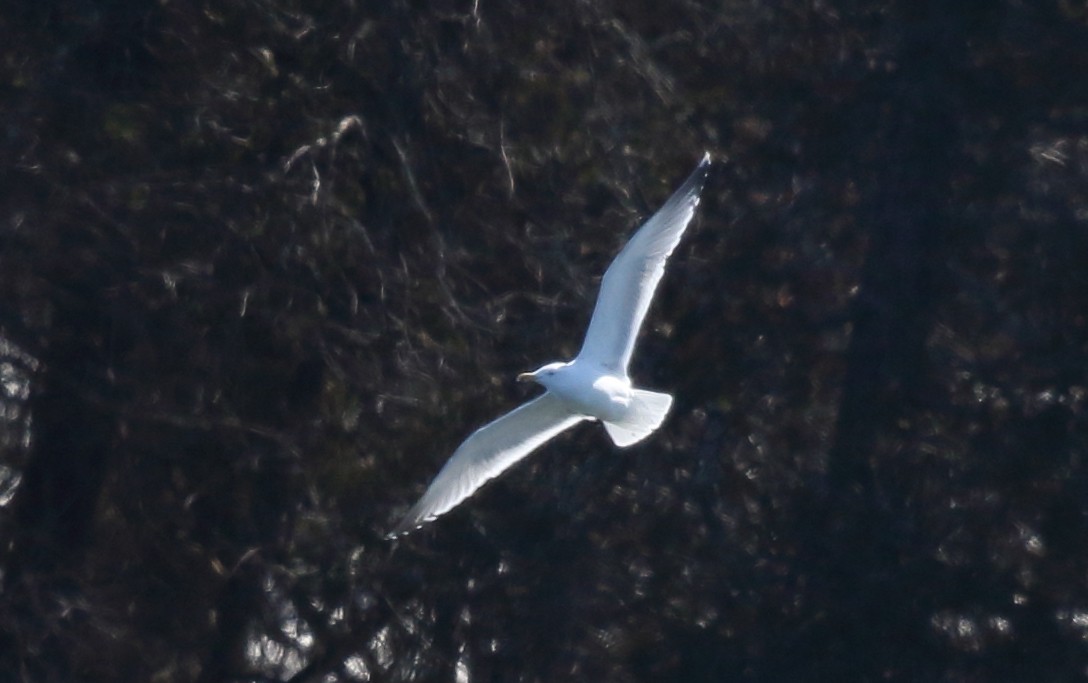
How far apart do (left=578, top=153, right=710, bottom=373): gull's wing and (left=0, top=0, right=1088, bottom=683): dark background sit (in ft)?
5.17

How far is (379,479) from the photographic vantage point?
888cm

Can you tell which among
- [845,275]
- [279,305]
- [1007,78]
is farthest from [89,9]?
[1007,78]

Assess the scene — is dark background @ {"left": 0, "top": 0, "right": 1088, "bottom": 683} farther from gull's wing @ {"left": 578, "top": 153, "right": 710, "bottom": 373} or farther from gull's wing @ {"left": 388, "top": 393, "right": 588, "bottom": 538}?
gull's wing @ {"left": 578, "top": 153, "right": 710, "bottom": 373}

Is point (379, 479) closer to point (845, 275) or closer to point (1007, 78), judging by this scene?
point (845, 275)

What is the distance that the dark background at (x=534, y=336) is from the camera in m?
8.60

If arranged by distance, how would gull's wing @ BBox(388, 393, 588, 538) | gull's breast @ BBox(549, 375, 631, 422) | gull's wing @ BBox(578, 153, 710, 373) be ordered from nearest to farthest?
1. gull's breast @ BBox(549, 375, 631, 422)
2. gull's wing @ BBox(578, 153, 710, 373)
3. gull's wing @ BBox(388, 393, 588, 538)

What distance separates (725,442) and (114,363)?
2.65 m

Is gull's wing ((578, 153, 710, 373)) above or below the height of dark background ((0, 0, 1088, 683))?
above

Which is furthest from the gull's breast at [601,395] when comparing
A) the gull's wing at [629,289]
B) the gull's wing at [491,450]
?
the gull's wing at [491,450]

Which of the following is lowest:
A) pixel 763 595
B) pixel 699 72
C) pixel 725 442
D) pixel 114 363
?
pixel 763 595

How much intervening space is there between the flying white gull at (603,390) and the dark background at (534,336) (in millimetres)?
1291

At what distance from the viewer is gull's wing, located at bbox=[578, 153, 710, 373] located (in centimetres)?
714

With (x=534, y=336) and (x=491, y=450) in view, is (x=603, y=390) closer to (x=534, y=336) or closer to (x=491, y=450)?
(x=491, y=450)

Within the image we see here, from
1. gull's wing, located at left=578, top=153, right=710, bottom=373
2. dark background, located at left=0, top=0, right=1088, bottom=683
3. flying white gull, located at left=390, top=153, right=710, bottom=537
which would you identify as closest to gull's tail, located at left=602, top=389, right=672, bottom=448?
flying white gull, located at left=390, top=153, right=710, bottom=537
